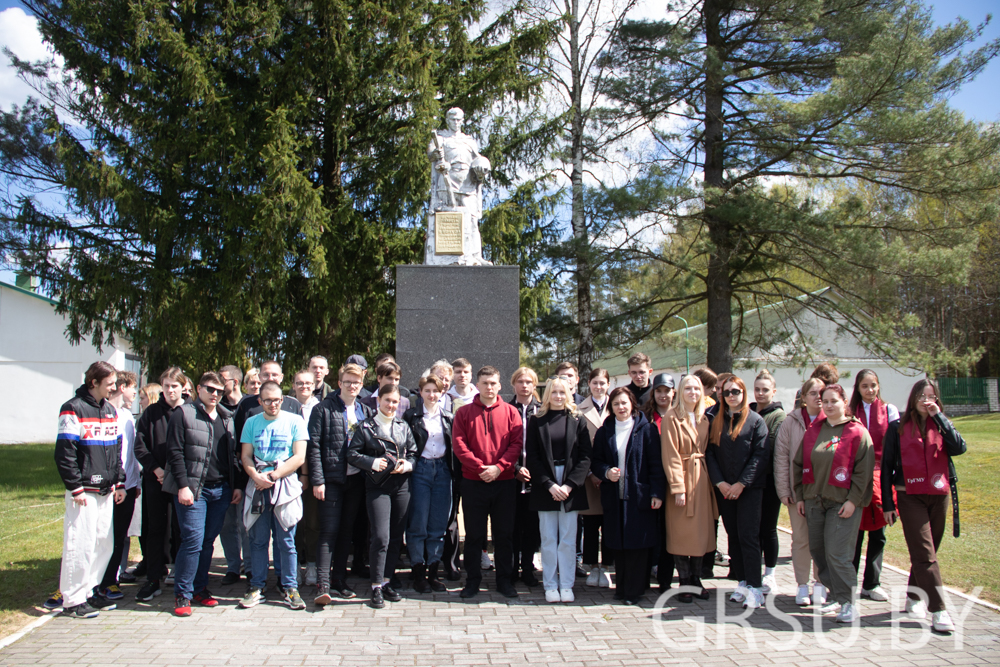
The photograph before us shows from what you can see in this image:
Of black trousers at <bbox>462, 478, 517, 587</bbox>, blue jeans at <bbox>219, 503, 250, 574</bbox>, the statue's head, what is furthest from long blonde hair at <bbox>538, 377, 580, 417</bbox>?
the statue's head

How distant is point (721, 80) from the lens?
536 inches

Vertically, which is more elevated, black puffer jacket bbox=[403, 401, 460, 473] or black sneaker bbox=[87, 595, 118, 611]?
black puffer jacket bbox=[403, 401, 460, 473]

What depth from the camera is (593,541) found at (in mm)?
5742

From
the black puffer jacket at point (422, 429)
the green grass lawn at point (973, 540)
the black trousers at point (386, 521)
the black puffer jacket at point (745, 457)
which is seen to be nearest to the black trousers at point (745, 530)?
the black puffer jacket at point (745, 457)

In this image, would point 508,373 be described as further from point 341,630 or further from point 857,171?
point 857,171

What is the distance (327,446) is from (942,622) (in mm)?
4196

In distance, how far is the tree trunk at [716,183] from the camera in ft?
43.8

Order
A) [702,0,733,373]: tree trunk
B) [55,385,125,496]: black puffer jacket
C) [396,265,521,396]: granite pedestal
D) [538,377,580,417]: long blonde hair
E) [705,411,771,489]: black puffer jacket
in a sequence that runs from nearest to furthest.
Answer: [55,385,125,496]: black puffer jacket < [705,411,771,489]: black puffer jacket < [538,377,580,417]: long blonde hair < [396,265,521,396]: granite pedestal < [702,0,733,373]: tree trunk

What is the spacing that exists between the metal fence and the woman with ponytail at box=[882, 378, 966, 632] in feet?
A: 101

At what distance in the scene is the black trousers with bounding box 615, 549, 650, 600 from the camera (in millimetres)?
5121

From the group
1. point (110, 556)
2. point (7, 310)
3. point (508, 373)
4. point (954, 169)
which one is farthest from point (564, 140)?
point (7, 310)

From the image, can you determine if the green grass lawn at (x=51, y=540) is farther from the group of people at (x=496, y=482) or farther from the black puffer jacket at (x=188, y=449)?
the black puffer jacket at (x=188, y=449)

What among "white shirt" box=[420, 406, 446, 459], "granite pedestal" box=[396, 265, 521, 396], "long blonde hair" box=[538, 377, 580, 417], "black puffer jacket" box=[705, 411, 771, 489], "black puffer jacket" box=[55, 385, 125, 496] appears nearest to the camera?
"black puffer jacket" box=[55, 385, 125, 496]

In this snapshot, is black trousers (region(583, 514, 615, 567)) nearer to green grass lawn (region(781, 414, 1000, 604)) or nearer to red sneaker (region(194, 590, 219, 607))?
green grass lawn (region(781, 414, 1000, 604))
